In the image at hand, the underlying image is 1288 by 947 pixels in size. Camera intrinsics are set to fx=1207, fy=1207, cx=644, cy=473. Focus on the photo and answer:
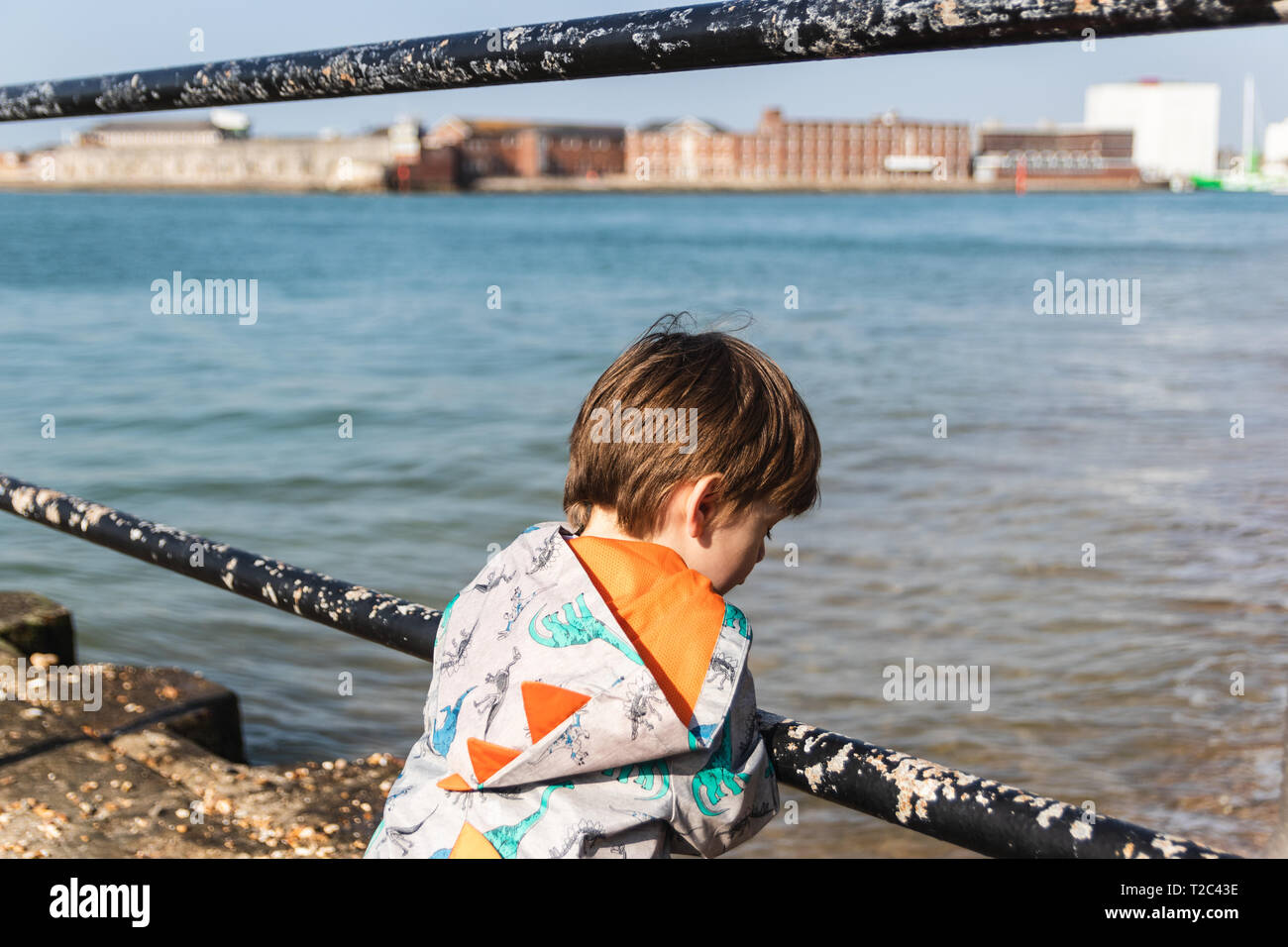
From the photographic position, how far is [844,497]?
7633 millimetres

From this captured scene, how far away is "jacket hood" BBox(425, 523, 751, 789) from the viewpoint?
107 cm

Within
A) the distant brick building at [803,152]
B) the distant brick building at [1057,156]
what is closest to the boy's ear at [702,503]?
the distant brick building at [803,152]

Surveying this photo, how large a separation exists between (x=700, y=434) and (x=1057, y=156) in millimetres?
117222

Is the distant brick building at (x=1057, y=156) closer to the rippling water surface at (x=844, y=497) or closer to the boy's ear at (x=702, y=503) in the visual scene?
the rippling water surface at (x=844, y=497)

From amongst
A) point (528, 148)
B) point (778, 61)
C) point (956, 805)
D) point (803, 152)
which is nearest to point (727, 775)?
point (956, 805)

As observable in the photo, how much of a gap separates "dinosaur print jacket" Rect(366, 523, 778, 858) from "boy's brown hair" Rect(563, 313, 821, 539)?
9cm

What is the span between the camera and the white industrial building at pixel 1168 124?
376ft

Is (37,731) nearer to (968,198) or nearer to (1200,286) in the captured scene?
(1200,286)

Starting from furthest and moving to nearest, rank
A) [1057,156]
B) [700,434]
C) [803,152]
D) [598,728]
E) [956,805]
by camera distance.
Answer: [1057,156], [803,152], [700,434], [598,728], [956,805]

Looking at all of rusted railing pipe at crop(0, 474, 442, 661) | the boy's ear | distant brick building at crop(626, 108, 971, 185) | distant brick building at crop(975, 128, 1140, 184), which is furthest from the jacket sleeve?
distant brick building at crop(975, 128, 1140, 184)

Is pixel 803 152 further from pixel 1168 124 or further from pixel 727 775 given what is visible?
pixel 727 775

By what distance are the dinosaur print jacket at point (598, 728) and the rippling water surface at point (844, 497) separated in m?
2.45

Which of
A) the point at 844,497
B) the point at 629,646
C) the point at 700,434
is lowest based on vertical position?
the point at 844,497

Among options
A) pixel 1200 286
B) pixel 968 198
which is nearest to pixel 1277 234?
pixel 1200 286
